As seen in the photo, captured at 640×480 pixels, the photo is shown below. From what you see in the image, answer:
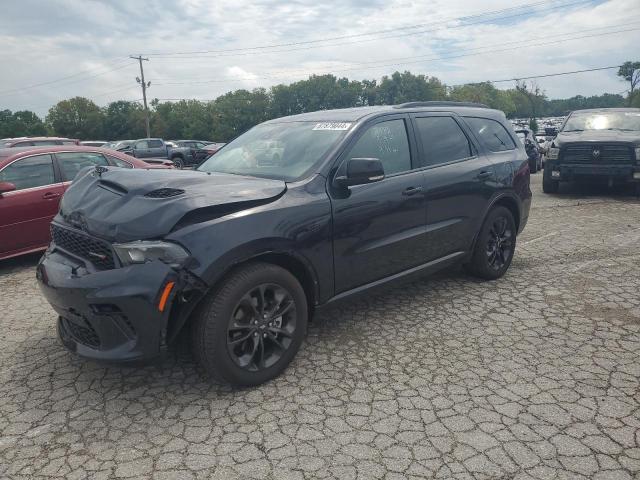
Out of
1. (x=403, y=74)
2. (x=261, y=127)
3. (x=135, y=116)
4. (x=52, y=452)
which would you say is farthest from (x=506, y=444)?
(x=403, y=74)

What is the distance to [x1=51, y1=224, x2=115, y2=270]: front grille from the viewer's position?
9.30ft

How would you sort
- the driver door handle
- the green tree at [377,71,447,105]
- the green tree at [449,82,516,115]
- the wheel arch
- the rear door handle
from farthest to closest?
the green tree at [449,82,516,115] → the green tree at [377,71,447,105] → the driver door handle → the wheel arch → the rear door handle

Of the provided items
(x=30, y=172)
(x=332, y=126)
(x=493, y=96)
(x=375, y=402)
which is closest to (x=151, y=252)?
(x=375, y=402)

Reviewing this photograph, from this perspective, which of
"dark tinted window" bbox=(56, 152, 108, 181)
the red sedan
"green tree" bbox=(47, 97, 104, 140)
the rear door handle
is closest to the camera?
the rear door handle

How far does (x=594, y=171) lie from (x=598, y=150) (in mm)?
426

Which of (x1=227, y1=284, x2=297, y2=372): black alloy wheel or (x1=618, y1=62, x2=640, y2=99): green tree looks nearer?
(x1=227, y1=284, x2=297, y2=372): black alloy wheel

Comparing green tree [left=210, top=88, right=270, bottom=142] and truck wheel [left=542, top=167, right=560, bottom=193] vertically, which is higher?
green tree [left=210, top=88, right=270, bottom=142]

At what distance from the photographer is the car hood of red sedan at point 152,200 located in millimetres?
2787

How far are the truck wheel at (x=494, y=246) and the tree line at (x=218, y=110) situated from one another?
245ft

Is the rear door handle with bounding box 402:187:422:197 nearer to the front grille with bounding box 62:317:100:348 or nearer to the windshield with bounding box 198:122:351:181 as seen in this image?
the windshield with bounding box 198:122:351:181

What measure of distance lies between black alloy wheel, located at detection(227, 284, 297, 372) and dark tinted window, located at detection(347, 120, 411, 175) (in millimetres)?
1247

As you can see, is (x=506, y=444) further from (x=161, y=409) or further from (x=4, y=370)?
(x=4, y=370)

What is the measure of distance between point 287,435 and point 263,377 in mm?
539

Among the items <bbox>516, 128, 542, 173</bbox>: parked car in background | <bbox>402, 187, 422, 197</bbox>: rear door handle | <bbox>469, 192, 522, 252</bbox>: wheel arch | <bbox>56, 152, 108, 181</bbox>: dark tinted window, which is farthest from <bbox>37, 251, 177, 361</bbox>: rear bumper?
<bbox>516, 128, 542, 173</bbox>: parked car in background
